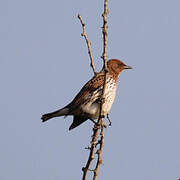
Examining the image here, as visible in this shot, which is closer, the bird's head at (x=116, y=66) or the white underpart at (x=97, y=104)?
the white underpart at (x=97, y=104)

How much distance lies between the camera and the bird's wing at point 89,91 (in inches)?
334

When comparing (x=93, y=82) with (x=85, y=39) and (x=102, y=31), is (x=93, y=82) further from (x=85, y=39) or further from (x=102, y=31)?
(x=102, y=31)

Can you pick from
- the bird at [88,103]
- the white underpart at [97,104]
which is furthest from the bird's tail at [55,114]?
the white underpart at [97,104]

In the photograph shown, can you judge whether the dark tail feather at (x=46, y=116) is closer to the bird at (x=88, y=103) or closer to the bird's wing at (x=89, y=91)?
the bird at (x=88, y=103)

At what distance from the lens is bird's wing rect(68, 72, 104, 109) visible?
849 cm

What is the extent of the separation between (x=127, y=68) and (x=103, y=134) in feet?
16.1

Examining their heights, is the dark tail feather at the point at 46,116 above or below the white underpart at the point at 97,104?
below

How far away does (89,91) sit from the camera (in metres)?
8.60

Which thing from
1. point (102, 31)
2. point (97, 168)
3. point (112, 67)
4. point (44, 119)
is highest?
point (112, 67)

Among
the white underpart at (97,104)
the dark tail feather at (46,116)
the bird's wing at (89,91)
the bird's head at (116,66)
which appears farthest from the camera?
the bird's head at (116,66)

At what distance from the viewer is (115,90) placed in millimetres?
8867

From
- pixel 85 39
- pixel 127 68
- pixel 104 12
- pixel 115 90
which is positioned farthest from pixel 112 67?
pixel 104 12

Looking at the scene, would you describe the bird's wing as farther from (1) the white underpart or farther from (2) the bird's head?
(2) the bird's head

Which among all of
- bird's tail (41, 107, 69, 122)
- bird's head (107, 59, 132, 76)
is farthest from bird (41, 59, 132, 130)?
bird's head (107, 59, 132, 76)
